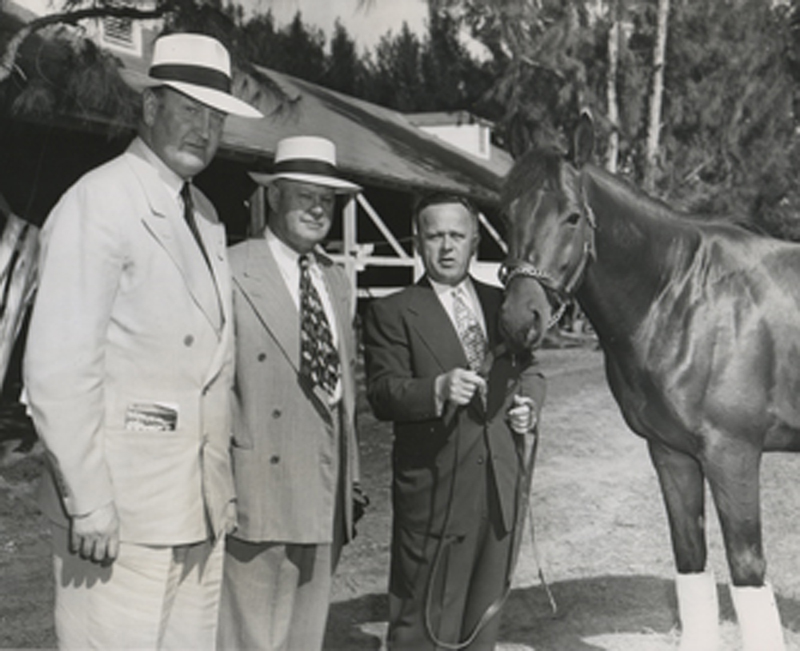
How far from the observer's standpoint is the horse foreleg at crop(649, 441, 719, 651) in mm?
3488

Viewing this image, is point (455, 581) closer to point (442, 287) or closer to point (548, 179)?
point (442, 287)

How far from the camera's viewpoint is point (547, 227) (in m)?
2.98

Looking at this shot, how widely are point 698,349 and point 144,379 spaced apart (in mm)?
2143

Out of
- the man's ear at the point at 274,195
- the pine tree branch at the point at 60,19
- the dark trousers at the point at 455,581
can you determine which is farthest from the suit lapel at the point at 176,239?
the pine tree branch at the point at 60,19

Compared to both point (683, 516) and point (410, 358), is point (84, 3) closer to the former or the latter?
point (410, 358)

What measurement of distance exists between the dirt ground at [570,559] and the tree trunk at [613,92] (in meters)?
6.18

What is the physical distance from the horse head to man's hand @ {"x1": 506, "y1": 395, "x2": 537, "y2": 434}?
0.20 meters

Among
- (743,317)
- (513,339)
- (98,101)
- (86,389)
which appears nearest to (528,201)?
(513,339)

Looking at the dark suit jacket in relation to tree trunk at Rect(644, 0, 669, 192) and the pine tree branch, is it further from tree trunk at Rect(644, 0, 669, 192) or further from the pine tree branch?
tree trunk at Rect(644, 0, 669, 192)

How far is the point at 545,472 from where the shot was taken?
7051 millimetres

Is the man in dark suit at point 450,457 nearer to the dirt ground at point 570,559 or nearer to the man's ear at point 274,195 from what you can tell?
the dirt ground at point 570,559

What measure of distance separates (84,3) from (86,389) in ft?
13.1

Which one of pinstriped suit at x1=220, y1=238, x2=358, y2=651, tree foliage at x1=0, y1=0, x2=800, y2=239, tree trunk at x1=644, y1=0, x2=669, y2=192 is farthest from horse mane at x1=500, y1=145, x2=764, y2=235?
tree trunk at x1=644, y1=0, x2=669, y2=192

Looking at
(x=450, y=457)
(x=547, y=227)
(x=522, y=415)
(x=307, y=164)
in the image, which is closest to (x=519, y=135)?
(x=547, y=227)
